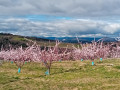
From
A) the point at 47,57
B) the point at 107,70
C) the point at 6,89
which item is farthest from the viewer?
the point at 47,57

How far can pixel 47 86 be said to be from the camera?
1409cm

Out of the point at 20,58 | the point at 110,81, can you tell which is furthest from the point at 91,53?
the point at 110,81

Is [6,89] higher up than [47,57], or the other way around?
[47,57]

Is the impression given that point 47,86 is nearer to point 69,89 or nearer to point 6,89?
point 69,89

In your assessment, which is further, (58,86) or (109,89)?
(58,86)

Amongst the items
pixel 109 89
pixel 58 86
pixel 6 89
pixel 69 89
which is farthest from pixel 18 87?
pixel 109 89

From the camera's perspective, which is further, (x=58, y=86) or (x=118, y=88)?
(x=58, y=86)

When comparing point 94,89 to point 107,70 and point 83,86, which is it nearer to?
point 83,86

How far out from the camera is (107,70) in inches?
777

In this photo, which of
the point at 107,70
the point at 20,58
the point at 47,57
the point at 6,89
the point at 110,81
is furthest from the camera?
the point at 20,58

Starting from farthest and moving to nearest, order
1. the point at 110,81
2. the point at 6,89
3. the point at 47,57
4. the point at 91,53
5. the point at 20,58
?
the point at 91,53
the point at 20,58
the point at 47,57
the point at 110,81
the point at 6,89

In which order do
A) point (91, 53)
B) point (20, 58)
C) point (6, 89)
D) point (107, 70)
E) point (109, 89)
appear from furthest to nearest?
point (91, 53)
point (20, 58)
point (107, 70)
point (6, 89)
point (109, 89)

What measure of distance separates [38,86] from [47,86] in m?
0.77

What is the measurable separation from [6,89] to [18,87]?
3.21 ft
